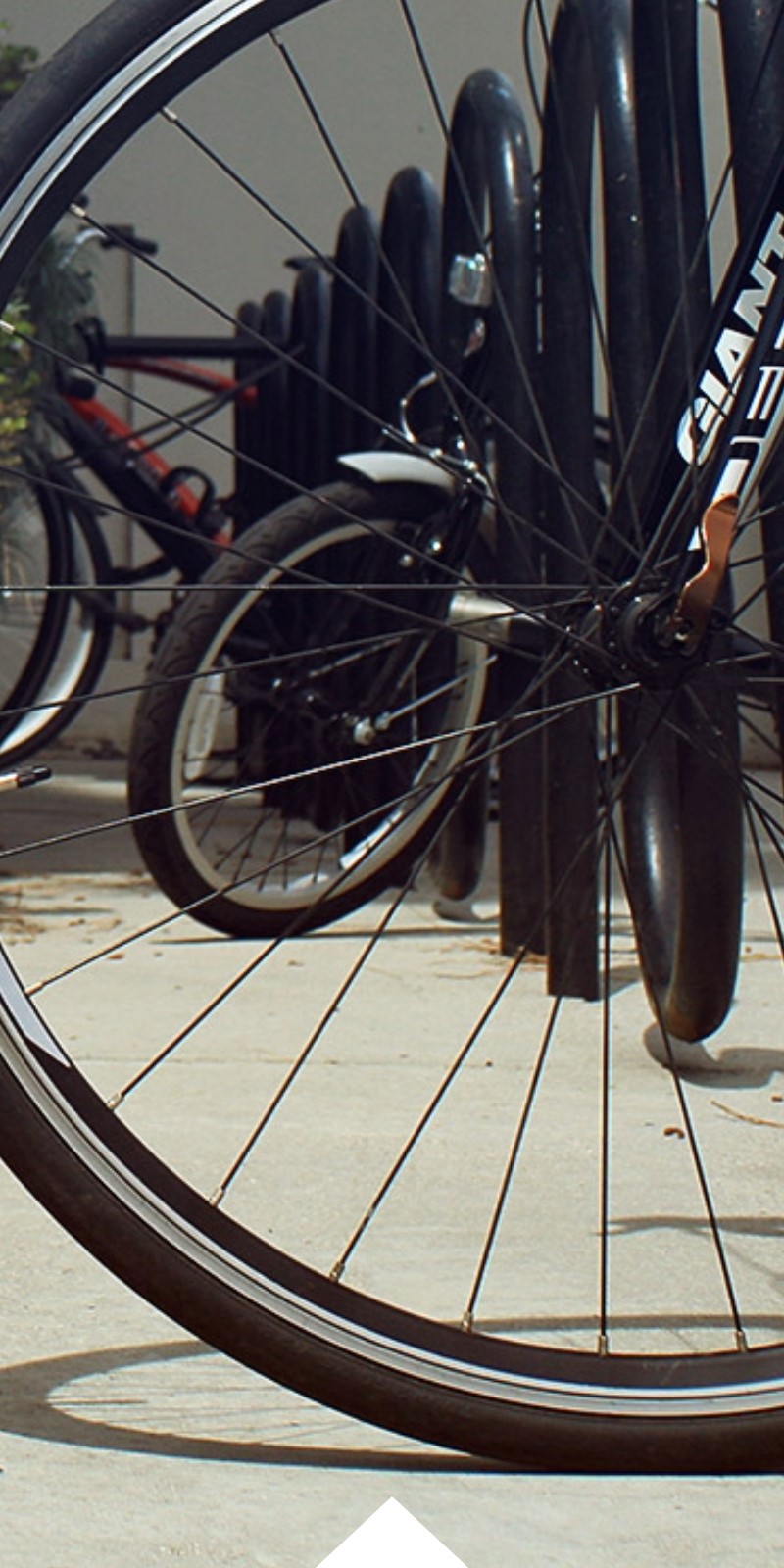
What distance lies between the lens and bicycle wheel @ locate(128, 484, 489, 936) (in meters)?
3.66

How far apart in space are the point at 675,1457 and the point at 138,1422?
41 centimetres

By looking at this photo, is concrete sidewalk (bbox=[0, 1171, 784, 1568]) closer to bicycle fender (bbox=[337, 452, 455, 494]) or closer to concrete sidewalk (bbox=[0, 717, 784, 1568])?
concrete sidewalk (bbox=[0, 717, 784, 1568])

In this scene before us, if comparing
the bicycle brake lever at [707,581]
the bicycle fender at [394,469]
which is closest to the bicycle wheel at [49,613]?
the bicycle fender at [394,469]

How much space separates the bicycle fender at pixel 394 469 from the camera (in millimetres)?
3697

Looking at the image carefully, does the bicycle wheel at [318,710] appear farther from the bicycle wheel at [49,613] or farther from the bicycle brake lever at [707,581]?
the bicycle brake lever at [707,581]

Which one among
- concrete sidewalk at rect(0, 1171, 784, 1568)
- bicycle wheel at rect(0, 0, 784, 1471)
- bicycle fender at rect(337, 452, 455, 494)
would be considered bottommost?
concrete sidewalk at rect(0, 1171, 784, 1568)

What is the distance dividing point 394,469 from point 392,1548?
240 cm

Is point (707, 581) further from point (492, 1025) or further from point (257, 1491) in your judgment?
point (492, 1025)

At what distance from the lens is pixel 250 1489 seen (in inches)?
64.9

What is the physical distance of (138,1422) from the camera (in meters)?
1.78

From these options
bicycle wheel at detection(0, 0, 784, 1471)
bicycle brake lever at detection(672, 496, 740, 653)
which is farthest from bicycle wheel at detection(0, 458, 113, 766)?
bicycle brake lever at detection(672, 496, 740, 653)

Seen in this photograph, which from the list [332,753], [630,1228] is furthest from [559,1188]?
[332,753]

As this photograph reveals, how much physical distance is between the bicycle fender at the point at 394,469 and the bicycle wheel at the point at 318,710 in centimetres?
2

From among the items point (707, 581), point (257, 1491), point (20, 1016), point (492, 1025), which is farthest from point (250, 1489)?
point (492, 1025)
